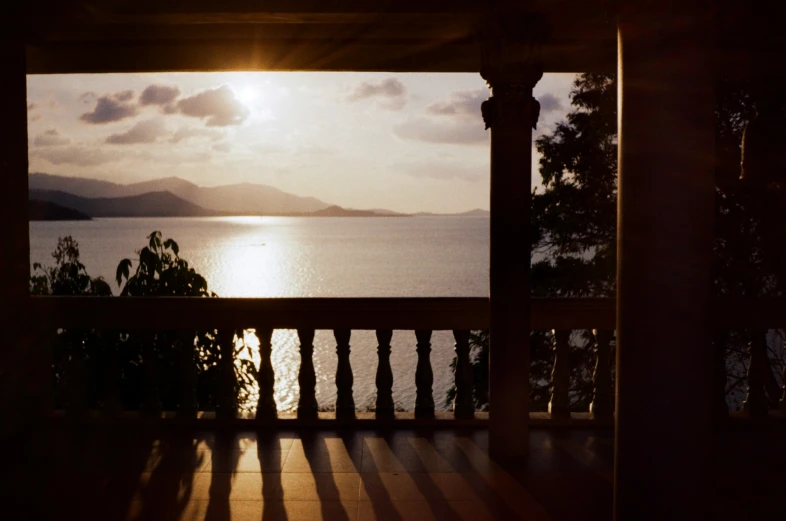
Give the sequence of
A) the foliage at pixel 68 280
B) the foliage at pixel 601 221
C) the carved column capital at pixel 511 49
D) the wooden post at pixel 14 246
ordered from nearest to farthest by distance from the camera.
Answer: the carved column capital at pixel 511 49 < the wooden post at pixel 14 246 < the foliage at pixel 68 280 < the foliage at pixel 601 221

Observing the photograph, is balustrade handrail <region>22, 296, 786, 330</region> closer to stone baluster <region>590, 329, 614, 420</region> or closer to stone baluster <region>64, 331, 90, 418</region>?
stone baluster <region>590, 329, 614, 420</region>

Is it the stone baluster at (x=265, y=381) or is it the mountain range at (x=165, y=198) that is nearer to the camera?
the stone baluster at (x=265, y=381)

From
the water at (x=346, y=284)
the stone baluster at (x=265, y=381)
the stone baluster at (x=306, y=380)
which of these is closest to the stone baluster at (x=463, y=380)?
the stone baluster at (x=306, y=380)

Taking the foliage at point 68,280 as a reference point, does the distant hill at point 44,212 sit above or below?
above

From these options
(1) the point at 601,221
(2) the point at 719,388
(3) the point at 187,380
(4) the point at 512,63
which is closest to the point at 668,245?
(4) the point at 512,63

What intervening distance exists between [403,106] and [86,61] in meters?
83.3

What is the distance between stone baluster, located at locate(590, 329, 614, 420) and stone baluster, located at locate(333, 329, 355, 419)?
1.96 metres

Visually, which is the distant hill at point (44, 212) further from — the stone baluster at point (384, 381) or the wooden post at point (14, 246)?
the stone baluster at point (384, 381)

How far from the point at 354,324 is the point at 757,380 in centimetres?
331

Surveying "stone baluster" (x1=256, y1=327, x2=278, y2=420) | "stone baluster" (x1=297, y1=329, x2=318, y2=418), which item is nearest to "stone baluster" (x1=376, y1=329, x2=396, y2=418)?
"stone baluster" (x1=297, y1=329, x2=318, y2=418)

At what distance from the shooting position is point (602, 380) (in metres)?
5.34

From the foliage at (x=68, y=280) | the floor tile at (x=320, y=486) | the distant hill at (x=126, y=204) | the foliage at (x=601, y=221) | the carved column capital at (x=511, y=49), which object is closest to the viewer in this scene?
the floor tile at (x=320, y=486)

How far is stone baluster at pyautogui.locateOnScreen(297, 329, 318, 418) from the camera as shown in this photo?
209 inches

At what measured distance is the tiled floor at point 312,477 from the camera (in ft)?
12.4
